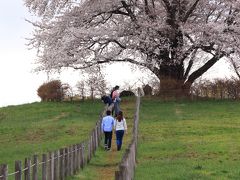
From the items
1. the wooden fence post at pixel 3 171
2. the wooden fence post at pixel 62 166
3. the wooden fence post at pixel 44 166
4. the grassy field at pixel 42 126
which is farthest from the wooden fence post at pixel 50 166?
the grassy field at pixel 42 126

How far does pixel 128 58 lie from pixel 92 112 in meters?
9.14

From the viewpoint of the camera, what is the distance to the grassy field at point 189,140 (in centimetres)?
2095

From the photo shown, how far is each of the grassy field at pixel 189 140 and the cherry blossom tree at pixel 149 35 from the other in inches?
169

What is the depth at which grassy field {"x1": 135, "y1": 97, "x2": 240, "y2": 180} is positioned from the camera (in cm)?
2095

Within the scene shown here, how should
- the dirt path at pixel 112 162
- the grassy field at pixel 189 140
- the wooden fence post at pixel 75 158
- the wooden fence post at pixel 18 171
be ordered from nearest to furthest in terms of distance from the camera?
1. the wooden fence post at pixel 18 171
2. the wooden fence post at pixel 75 158
3. the grassy field at pixel 189 140
4. the dirt path at pixel 112 162

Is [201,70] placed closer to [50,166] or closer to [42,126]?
[42,126]

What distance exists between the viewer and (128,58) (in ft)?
163

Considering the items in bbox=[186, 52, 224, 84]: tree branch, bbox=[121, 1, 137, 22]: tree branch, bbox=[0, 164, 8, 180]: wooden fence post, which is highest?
bbox=[121, 1, 137, 22]: tree branch

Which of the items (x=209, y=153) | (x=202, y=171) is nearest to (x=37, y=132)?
(x=209, y=153)

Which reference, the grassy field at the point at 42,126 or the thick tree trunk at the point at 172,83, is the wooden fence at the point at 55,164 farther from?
the thick tree trunk at the point at 172,83

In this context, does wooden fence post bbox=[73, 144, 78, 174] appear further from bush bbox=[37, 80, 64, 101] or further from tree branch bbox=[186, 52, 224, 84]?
tree branch bbox=[186, 52, 224, 84]

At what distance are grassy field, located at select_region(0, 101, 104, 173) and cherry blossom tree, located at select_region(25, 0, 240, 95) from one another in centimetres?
430

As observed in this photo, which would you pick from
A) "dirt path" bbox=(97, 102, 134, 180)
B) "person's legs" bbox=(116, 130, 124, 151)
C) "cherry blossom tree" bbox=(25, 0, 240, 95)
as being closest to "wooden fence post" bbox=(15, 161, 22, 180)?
"dirt path" bbox=(97, 102, 134, 180)

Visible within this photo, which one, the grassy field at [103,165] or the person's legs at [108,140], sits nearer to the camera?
the grassy field at [103,165]
